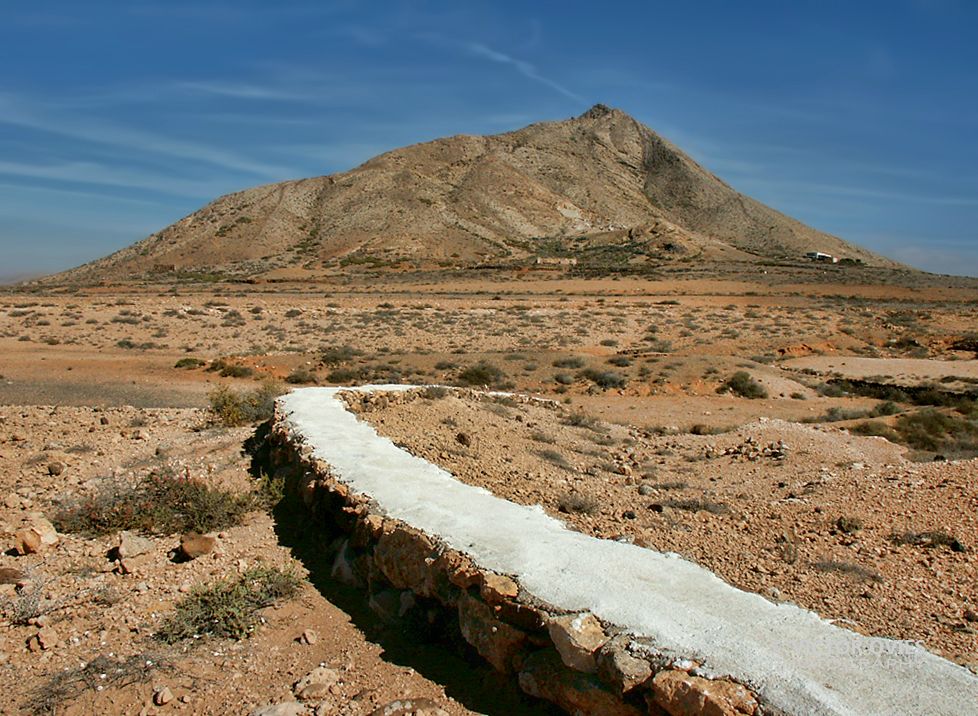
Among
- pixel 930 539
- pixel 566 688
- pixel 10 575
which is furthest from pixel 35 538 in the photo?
pixel 930 539

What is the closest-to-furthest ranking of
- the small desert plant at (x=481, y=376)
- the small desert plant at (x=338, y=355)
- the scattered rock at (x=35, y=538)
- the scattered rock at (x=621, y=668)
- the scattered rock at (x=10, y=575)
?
1. the scattered rock at (x=621, y=668)
2. the scattered rock at (x=10, y=575)
3. the scattered rock at (x=35, y=538)
4. the small desert plant at (x=481, y=376)
5. the small desert plant at (x=338, y=355)

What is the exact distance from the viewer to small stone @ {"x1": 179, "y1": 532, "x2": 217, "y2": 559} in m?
7.21

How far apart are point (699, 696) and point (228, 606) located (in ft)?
12.8

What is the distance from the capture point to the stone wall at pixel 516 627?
384 centimetres

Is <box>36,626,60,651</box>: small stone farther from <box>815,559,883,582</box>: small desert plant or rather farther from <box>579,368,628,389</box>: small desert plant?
<box>579,368,628,389</box>: small desert plant

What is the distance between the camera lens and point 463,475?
351 inches

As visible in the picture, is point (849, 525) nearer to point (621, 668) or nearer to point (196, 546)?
point (621, 668)

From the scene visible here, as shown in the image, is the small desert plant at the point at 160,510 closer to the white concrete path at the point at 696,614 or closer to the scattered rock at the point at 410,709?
the white concrete path at the point at 696,614

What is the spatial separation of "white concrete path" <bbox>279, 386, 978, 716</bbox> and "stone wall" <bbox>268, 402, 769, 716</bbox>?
0.14 m

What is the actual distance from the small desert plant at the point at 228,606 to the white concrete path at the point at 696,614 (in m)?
1.19

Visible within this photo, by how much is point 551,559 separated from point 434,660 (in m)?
1.14

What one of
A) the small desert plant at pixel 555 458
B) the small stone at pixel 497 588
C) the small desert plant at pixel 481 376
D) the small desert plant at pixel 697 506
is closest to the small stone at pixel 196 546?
the small stone at pixel 497 588

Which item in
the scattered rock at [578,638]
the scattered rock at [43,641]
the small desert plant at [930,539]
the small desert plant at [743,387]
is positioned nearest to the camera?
the scattered rock at [578,638]

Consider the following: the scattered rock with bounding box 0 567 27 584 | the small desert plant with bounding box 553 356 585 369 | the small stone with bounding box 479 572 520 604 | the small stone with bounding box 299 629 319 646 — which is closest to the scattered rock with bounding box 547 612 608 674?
the small stone with bounding box 479 572 520 604
